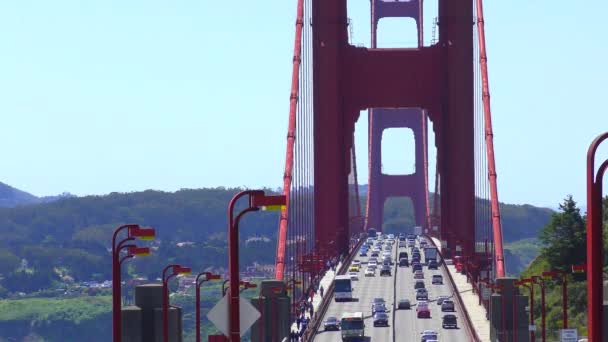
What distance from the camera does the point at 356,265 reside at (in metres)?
128

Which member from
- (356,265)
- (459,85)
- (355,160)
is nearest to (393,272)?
(356,265)

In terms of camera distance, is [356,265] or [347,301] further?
[356,265]

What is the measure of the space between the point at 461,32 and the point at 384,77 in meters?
9.93

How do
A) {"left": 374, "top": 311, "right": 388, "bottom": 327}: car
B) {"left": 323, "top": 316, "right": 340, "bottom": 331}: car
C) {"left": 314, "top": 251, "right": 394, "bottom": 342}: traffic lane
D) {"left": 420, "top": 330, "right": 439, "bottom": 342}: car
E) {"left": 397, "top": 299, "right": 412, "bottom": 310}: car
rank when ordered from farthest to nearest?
{"left": 397, "top": 299, "right": 412, "bottom": 310}: car, {"left": 374, "top": 311, "right": 388, "bottom": 327}: car, {"left": 323, "top": 316, "right": 340, "bottom": 331}: car, {"left": 314, "top": 251, "right": 394, "bottom": 342}: traffic lane, {"left": 420, "top": 330, "right": 439, "bottom": 342}: car

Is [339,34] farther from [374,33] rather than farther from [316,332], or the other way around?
[374,33]

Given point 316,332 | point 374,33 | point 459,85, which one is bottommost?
point 316,332

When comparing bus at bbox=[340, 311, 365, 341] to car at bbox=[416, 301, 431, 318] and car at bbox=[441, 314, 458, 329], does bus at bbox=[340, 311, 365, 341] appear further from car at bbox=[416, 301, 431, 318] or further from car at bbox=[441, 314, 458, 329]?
car at bbox=[416, 301, 431, 318]

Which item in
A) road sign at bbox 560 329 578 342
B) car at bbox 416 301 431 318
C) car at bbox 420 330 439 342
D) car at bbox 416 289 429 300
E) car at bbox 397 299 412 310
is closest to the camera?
road sign at bbox 560 329 578 342

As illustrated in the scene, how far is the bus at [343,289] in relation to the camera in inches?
3871

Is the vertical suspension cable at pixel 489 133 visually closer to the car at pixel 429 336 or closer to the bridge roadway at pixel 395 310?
the bridge roadway at pixel 395 310

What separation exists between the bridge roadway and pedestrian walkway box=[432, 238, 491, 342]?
0.72 m

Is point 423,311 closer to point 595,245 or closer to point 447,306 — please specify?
point 447,306

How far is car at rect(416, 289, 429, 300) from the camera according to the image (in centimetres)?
10213

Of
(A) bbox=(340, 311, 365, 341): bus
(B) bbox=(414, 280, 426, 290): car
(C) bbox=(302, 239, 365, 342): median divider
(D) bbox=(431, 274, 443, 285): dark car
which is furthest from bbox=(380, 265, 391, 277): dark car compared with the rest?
(A) bbox=(340, 311, 365, 341): bus
